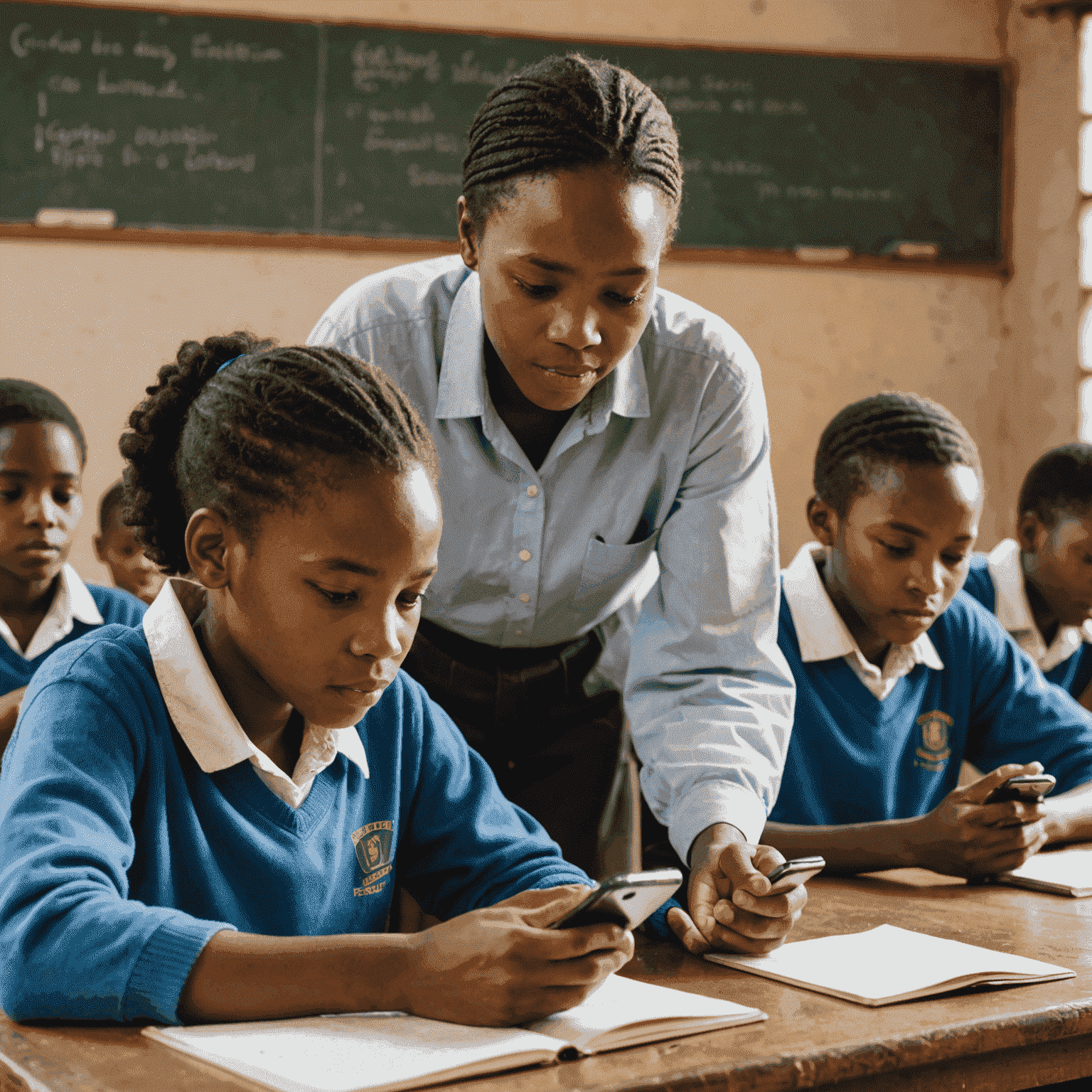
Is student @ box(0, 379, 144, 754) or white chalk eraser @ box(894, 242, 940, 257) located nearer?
student @ box(0, 379, 144, 754)

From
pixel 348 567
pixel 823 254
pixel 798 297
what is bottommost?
pixel 348 567

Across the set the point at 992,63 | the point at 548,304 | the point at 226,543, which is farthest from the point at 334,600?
the point at 992,63

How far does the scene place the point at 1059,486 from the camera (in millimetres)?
2709

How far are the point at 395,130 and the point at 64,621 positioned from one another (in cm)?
210

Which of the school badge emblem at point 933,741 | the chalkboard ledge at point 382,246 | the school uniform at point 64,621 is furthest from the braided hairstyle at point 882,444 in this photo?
the chalkboard ledge at point 382,246

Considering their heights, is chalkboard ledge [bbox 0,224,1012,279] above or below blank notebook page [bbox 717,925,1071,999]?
above

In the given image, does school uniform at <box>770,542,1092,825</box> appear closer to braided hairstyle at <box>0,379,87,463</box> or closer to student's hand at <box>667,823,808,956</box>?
student's hand at <box>667,823,808,956</box>

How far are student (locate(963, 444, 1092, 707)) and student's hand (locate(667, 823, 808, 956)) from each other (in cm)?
153

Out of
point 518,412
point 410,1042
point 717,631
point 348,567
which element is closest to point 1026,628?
point 717,631

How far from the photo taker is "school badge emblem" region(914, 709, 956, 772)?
202cm

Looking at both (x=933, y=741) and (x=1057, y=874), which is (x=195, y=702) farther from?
(x=933, y=741)

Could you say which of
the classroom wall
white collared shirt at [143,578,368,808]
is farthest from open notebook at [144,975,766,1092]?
the classroom wall

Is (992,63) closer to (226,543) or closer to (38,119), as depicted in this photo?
(38,119)

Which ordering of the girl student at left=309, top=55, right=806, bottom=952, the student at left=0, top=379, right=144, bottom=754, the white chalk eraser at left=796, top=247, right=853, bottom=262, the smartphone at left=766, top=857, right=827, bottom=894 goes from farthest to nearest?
the white chalk eraser at left=796, top=247, right=853, bottom=262 < the student at left=0, top=379, right=144, bottom=754 < the girl student at left=309, top=55, right=806, bottom=952 < the smartphone at left=766, top=857, right=827, bottom=894
